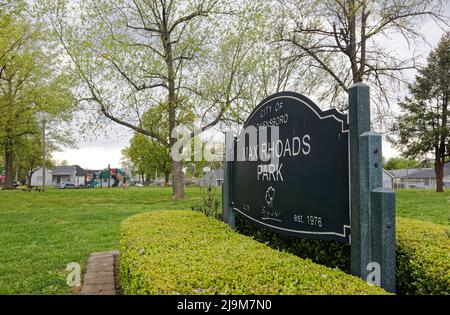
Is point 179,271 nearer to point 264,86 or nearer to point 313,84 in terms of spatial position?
point 313,84

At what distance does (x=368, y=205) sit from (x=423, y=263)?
69 cm

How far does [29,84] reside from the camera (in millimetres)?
26469

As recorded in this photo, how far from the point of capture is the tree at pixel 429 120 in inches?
979

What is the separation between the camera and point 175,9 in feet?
60.4

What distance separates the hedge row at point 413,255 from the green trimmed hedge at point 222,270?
1.96ft

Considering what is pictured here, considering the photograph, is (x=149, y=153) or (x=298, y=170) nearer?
(x=298, y=170)

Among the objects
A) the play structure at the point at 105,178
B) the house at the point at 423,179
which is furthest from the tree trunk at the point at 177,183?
the house at the point at 423,179

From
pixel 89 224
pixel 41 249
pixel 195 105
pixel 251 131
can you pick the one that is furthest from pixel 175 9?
pixel 251 131

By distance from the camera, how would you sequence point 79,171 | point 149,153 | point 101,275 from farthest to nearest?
point 79,171 < point 149,153 < point 101,275

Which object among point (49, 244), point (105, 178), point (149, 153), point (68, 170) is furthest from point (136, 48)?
point (68, 170)

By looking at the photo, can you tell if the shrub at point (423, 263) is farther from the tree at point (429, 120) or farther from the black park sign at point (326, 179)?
the tree at point (429, 120)

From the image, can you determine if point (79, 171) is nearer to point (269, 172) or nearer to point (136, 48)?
point (136, 48)

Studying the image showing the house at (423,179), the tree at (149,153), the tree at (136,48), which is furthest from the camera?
the house at (423,179)

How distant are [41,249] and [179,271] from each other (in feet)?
18.2
